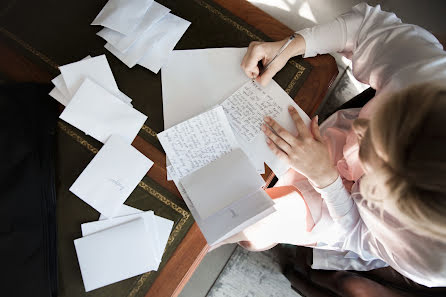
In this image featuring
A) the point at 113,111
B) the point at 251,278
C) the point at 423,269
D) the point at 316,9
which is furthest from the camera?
the point at 316,9

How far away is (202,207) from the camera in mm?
881

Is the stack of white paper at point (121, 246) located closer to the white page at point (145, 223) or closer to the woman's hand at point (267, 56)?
the white page at point (145, 223)

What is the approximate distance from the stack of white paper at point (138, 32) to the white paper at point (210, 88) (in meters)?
0.04

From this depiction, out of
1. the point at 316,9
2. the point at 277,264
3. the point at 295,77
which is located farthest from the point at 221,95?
the point at 316,9

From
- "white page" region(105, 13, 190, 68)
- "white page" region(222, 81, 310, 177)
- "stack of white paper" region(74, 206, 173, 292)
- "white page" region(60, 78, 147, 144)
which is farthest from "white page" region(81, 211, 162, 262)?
"white page" region(105, 13, 190, 68)

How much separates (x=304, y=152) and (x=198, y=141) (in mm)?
293

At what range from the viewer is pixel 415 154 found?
63 cm

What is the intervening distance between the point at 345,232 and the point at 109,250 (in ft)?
2.14

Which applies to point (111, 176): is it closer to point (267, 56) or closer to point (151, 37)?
point (151, 37)

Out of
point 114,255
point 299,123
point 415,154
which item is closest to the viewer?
point 415,154

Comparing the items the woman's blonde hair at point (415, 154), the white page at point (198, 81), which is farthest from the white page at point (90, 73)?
the woman's blonde hair at point (415, 154)

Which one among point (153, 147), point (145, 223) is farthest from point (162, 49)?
point (145, 223)

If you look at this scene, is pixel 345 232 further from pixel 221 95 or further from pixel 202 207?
pixel 221 95

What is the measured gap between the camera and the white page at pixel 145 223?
0.86 m
